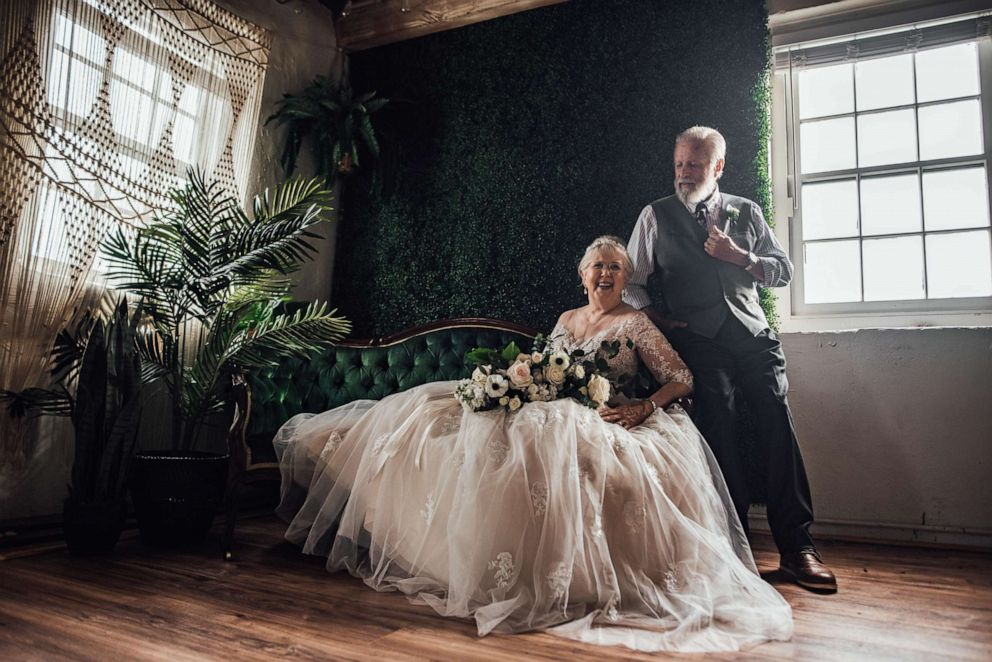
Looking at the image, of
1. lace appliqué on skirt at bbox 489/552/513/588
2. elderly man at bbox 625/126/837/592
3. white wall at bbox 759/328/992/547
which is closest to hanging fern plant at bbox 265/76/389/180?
elderly man at bbox 625/126/837/592

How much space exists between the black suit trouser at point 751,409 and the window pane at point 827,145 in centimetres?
120

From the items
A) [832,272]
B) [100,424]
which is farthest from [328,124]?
[832,272]

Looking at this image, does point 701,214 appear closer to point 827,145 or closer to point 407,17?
point 827,145

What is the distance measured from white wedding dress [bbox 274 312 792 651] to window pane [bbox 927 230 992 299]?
1.84 metres

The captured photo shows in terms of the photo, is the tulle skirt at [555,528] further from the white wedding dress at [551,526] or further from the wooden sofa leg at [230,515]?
the wooden sofa leg at [230,515]

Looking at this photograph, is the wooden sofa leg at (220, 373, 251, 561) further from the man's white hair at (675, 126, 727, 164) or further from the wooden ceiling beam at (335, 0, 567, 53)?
the wooden ceiling beam at (335, 0, 567, 53)

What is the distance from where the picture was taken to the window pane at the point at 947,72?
11.6 feet

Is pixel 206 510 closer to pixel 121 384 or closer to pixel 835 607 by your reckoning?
pixel 121 384

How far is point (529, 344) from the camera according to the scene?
11.8 feet

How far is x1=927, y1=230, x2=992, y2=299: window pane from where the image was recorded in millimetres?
3408

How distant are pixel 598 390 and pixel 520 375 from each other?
318 mm

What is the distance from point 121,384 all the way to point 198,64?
1950 millimetres

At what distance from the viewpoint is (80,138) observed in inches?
125

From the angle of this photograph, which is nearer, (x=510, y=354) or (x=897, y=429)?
(x=510, y=354)
